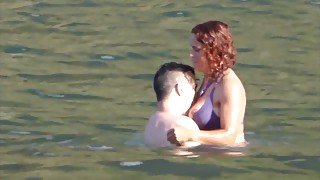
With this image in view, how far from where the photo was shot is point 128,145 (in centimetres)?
928

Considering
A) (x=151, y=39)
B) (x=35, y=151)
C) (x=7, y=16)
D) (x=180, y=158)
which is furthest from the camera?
(x=7, y=16)

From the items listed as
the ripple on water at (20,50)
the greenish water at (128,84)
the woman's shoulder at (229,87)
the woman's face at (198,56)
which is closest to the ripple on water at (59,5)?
the greenish water at (128,84)

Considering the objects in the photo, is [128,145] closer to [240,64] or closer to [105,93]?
[105,93]

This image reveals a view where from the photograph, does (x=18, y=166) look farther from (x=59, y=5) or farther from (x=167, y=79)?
(x=59, y=5)

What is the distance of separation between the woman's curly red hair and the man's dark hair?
0.89ft

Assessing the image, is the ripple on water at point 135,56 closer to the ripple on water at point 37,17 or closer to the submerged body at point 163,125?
the ripple on water at point 37,17

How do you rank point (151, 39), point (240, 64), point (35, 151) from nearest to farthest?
point (35, 151) < point (240, 64) < point (151, 39)

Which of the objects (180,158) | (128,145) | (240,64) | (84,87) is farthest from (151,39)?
(180,158)

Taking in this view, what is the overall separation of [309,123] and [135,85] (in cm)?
273

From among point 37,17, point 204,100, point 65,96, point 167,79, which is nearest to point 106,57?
point 65,96

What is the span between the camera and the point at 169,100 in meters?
8.57

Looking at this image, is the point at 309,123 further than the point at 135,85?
No

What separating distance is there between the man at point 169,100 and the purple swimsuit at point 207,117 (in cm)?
13

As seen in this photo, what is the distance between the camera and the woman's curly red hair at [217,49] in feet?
27.8
